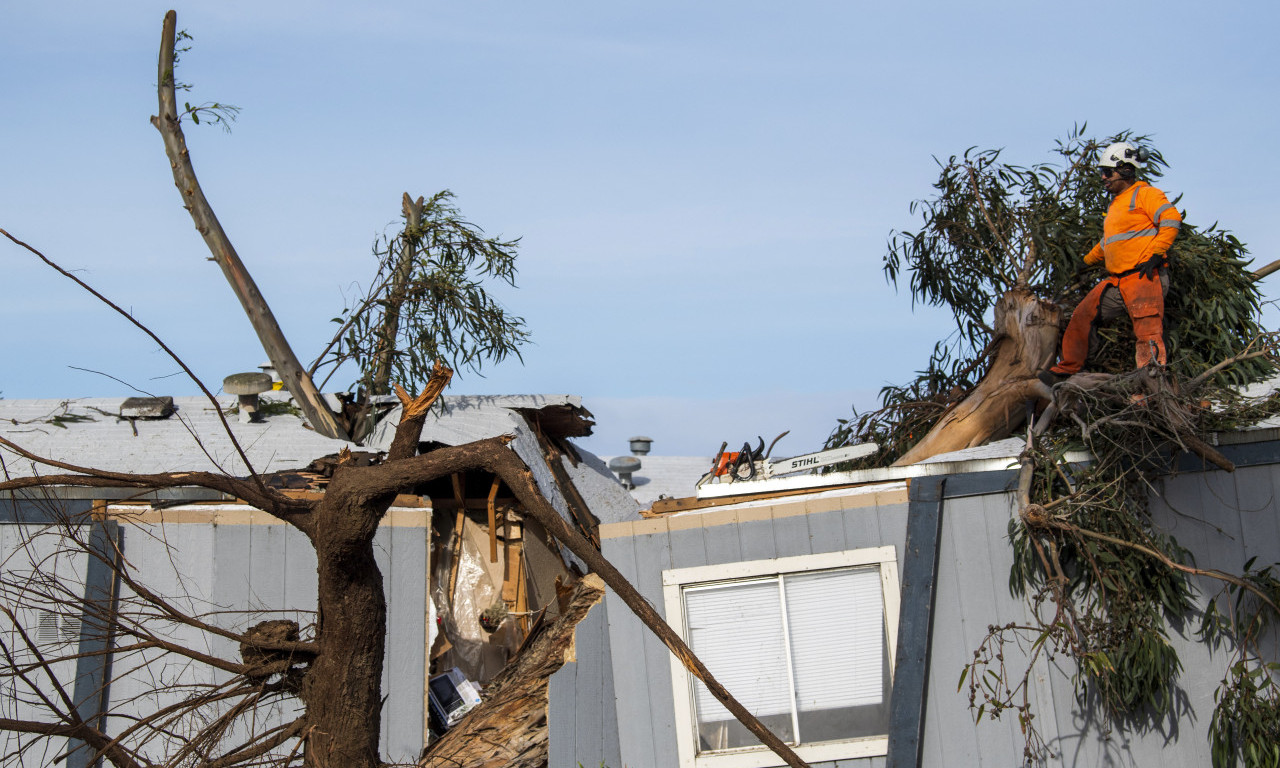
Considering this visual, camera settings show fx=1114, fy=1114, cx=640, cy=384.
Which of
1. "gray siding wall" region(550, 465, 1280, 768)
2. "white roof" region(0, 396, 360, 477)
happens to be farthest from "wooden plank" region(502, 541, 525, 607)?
"gray siding wall" region(550, 465, 1280, 768)

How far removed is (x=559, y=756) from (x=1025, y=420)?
434cm

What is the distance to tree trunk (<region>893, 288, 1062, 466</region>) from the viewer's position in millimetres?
8547

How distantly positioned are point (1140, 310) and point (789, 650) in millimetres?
3549

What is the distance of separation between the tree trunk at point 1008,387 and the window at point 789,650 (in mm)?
1675

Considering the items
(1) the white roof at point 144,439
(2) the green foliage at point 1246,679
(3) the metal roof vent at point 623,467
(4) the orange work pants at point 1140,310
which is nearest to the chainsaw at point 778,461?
(4) the orange work pants at point 1140,310

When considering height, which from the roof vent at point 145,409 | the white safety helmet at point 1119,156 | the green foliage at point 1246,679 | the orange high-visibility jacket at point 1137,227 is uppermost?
the white safety helmet at point 1119,156

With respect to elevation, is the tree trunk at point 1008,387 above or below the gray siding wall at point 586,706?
above

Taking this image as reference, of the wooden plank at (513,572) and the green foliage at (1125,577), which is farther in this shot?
the wooden plank at (513,572)

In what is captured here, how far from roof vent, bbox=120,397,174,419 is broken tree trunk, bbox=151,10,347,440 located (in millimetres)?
1095

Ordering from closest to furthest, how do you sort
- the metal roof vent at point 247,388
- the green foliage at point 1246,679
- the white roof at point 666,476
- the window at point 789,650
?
the green foliage at point 1246,679, the window at point 789,650, the metal roof vent at point 247,388, the white roof at point 666,476

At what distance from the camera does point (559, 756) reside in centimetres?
737

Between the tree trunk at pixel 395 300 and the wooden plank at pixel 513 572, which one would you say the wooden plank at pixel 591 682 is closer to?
the wooden plank at pixel 513 572

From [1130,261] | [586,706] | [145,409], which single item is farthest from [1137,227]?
[145,409]

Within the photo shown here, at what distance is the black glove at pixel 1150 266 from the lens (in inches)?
313
